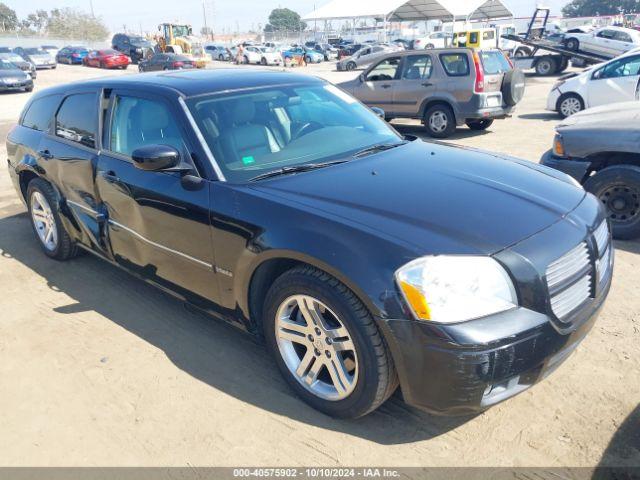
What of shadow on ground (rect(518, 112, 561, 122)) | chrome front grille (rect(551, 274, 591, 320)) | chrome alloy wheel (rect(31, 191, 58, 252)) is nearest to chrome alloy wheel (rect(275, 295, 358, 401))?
chrome front grille (rect(551, 274, 591, 320))

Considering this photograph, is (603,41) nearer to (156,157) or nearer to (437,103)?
(437,103)

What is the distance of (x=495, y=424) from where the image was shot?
2717 millimetres

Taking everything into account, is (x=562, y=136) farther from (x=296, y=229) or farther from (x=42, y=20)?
(x=42, y=20)

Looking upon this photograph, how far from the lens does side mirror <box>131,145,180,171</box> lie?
9.96 feet

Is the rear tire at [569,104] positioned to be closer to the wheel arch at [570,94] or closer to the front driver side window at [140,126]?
the wheel arch at [570,94]

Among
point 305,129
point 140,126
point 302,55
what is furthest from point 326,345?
point 302,55

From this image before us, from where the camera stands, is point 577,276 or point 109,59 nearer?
point 577,276

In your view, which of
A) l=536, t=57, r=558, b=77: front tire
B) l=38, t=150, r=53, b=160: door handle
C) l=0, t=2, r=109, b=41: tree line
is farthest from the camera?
l=0, t=2, r=109, b=41: tree line

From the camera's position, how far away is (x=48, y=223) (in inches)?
195

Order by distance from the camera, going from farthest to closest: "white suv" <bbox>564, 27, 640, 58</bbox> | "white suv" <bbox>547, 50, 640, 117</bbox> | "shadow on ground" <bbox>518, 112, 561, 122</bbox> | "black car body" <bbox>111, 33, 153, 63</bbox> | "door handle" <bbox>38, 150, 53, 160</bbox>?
1. "black car body" <bbox>111, 33, 153, 63</bbox>
2. "white suv" <bbox>564, 27, 640, 58</bbox>
3. "shadow on ground" <bbox>518, 112, 561, 122</bbox>
4. "white suv" <bbox>547, 50, 640, 117</bbox>
5. "door handle" <bbox>38, 150, 53, 160</bbox>

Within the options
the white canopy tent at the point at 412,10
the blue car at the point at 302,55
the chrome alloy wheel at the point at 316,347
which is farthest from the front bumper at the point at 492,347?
the blue car at the point at 302,55

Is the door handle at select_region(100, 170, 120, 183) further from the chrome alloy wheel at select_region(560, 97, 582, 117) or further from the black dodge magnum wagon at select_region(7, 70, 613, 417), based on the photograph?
the chrome alloy wheel at select_region(560, 97, 582, 117)

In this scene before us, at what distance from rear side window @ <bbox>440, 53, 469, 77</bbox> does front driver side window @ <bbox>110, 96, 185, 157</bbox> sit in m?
8.15

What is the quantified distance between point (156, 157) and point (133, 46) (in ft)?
141
